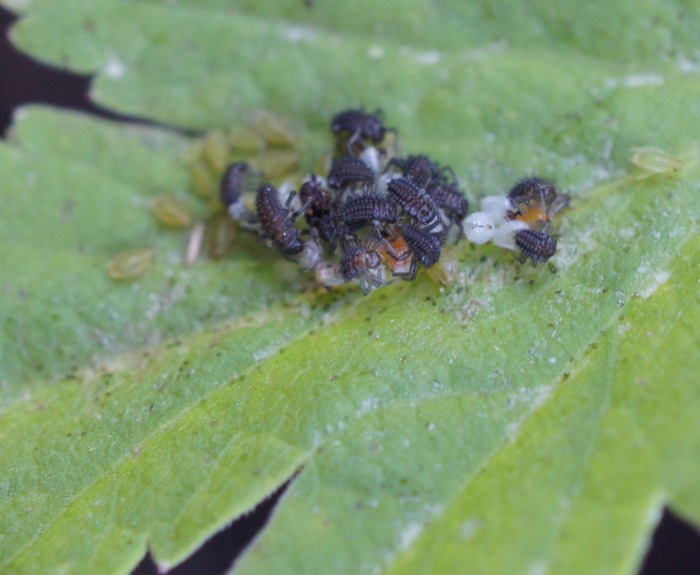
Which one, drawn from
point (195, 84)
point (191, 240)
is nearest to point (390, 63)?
point (195, 84)

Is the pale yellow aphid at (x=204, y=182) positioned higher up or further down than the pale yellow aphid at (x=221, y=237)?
higher up

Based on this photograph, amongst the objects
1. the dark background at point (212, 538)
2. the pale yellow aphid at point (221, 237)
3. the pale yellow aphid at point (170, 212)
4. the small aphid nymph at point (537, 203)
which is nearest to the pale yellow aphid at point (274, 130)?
the pale yellow aphid at point (221, 237)

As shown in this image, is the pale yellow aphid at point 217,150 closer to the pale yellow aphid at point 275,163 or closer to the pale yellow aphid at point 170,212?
the pale yellow aphid at point 275,163

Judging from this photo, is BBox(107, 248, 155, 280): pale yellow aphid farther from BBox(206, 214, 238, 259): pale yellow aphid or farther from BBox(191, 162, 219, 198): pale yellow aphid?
BBox(191, 162, 219, 198): pale yellow aphid

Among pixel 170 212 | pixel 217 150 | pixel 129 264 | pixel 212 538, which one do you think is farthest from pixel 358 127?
pixel 212 538

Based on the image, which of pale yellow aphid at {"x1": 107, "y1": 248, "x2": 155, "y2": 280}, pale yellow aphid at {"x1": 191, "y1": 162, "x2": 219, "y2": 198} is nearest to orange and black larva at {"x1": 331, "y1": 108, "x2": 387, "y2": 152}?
pale yellow aphid at {"x1": 191, "y1": 162, "x2": 219, "y2": 198}

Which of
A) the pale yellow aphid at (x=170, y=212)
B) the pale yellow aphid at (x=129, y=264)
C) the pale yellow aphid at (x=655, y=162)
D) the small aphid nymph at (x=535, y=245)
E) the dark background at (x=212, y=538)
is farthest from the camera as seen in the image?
the dark background at (x=212, y=538)

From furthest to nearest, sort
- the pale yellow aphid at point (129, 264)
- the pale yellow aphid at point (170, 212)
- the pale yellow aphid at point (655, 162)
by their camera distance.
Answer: the pale yellow aphid at point (170, 212)
the pale yellow aphid at point (129, 264)
the pale yellow aphid at point (655, 162)
